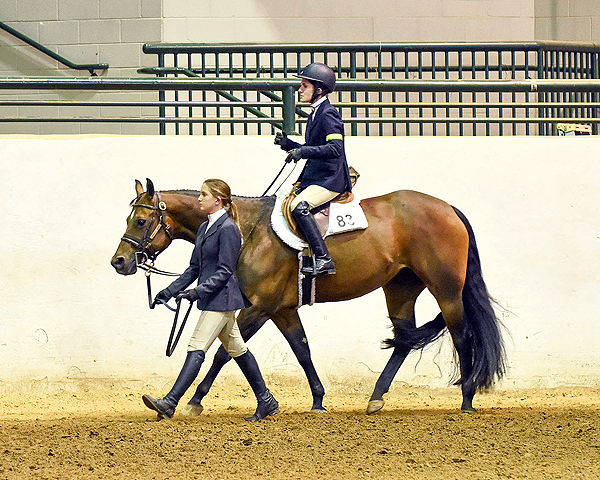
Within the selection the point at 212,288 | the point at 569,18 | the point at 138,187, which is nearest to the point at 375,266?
the point at 212,288

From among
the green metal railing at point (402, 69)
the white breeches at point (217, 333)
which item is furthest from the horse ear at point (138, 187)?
the green metal railing at point (402, 69)

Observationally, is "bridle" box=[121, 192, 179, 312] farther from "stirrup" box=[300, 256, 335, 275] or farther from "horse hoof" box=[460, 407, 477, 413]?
"horse hoof" box=[460, 407, 477, 413]

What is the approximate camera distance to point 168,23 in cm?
1074

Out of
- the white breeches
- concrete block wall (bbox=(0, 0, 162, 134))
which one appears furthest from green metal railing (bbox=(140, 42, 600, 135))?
the white breeches

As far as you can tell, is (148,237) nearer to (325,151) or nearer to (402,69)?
(325,151)

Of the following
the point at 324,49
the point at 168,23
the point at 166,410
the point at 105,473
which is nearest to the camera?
the point at 105,473

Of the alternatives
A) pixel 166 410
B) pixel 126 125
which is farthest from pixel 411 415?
pixel 126 125

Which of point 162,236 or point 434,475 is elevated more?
point 162,236

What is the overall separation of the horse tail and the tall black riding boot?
110 centimetres

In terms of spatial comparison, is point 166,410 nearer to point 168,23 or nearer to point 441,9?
point 168,23

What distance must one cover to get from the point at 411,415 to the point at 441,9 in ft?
21.0

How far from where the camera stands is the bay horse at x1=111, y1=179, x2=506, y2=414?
5.91 m

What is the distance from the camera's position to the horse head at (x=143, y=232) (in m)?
5.86

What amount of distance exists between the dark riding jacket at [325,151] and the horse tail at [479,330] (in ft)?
3.32
